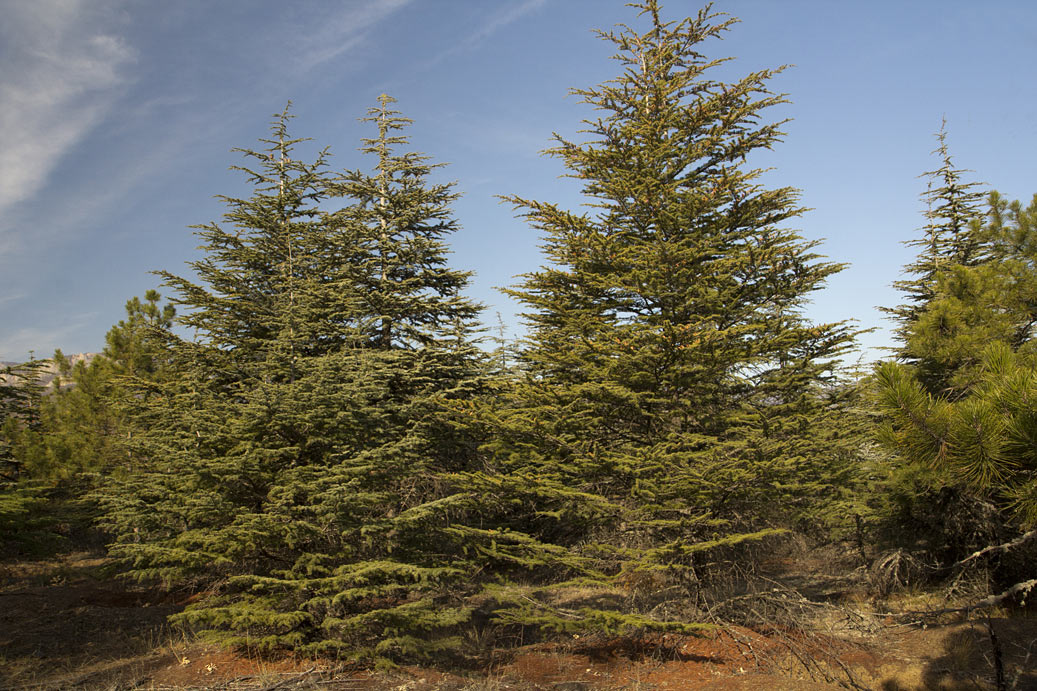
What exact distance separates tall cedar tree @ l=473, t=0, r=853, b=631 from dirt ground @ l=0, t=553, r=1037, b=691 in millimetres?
836

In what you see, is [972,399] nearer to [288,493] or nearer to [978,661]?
[978,661]

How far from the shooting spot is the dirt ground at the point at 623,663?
8156 millimetres

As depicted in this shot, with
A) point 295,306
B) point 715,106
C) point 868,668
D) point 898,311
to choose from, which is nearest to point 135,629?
point 295,306

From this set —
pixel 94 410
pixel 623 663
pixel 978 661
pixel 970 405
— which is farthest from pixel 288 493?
pixel 94 410

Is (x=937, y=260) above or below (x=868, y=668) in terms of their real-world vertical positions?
above

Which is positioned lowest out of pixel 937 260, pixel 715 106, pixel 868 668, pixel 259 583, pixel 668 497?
pixel 868 668

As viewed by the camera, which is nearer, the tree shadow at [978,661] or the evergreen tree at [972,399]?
the evergreen tree at [972,399]

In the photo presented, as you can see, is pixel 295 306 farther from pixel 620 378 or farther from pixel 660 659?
pixel 660 659

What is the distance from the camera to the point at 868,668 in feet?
29.0

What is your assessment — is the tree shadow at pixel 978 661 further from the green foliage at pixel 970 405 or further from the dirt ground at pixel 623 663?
the green foliage at pixel 970 405

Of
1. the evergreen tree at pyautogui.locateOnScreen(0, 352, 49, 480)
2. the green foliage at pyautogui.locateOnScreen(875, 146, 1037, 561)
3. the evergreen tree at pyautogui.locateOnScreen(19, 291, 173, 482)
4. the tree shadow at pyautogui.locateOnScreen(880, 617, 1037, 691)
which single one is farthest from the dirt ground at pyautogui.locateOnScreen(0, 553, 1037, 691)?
the evergreen tree at pyautogui.locateOnScreen(19, 291, 173, 482)

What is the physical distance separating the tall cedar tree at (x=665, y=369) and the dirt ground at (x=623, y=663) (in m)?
0.84

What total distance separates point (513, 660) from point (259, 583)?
4.72m

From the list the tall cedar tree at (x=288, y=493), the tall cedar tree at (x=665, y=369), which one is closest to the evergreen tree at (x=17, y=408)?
the tall cedar tree at (x=288, y=493)
